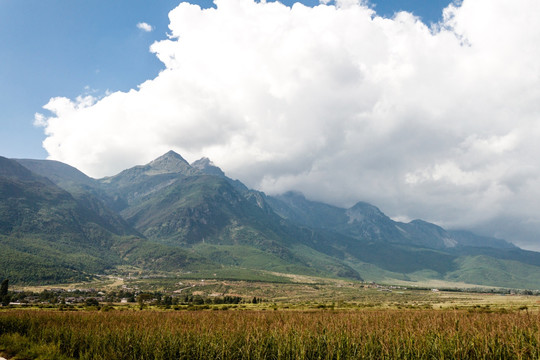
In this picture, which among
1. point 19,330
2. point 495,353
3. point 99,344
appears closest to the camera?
point 495,353

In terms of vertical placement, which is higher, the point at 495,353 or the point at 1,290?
the point at 495,353

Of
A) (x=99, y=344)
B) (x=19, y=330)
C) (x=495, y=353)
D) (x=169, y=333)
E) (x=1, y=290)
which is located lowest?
(x=1, y=290)

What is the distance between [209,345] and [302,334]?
977cm

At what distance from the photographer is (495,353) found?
25875mm

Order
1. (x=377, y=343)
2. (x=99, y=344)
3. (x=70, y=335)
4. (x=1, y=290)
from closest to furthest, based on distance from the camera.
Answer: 1. (x=377, y=343)
2. (x=99, y=344)
3. (x=70, y=335)
4. (x=1, y=290)

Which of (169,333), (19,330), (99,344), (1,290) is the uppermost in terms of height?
(169,333)

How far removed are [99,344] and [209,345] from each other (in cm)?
1451

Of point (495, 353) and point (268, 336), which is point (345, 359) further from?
point (495, 353)

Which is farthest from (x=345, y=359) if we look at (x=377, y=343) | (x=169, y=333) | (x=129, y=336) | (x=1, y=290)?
(x=1, y=290)

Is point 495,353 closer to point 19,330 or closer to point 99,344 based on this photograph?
point 99,344

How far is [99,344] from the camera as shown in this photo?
36750mm

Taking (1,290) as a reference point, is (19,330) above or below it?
above

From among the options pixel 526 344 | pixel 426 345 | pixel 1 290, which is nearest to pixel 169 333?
pixel 426 345

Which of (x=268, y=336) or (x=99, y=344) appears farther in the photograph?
(x=99, y=344)
